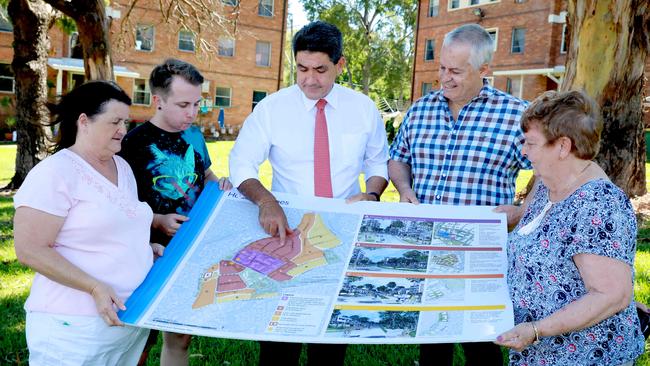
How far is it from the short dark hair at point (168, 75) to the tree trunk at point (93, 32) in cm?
619

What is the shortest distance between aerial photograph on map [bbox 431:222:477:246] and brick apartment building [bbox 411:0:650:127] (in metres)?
24.5

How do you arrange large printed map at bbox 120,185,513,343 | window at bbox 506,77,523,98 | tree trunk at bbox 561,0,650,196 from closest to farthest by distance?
large printed map at bbox 120,185,513,343 → tree trunk at bbox 561,0,650,196 → window at bbox 506,77,523,98

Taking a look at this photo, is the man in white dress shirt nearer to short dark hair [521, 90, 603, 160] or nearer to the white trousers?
the white trousers

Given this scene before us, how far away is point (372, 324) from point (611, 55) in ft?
16.7

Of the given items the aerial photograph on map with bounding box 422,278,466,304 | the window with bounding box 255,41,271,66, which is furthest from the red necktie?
the window with bounding box 255,41,271,66

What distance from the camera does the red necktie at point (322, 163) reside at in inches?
111

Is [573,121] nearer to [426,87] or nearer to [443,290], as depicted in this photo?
[443,290]

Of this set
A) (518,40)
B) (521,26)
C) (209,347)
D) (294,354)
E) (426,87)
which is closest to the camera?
(294,354)

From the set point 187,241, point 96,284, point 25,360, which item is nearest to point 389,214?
point 187,241

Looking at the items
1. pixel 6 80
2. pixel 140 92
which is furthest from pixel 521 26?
pixel 6 80

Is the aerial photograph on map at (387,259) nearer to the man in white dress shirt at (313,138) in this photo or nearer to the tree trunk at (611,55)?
the man in white dress shirt at (313,138)

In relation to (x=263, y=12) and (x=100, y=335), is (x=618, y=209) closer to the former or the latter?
(x=100, y=335)

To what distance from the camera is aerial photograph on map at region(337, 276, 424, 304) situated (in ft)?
6.77

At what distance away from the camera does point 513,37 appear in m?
28.4
